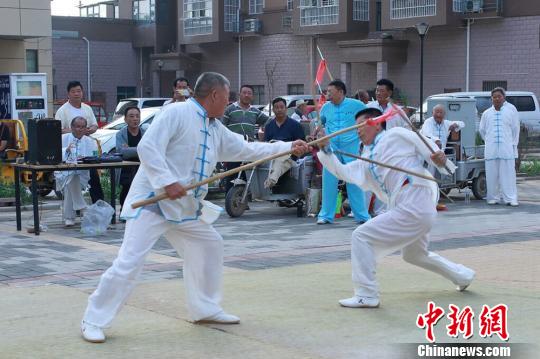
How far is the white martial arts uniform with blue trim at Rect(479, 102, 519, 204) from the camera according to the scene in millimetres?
15539

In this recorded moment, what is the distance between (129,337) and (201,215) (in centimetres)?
99

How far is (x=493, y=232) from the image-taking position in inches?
471

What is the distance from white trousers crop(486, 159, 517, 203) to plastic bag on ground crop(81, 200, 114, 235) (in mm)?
6902

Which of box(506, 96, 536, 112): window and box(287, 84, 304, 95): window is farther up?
box(287, 84, 304, 95): window

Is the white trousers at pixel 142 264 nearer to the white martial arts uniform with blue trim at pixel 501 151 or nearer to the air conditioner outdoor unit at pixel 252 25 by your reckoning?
the white martial arts uniform with blue trim at pixel 501 151

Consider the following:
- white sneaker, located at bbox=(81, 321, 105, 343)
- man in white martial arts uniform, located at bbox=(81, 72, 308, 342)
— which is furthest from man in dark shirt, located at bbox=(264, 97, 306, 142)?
white sneaker, located at bbox=(81, 321, 105, 343)

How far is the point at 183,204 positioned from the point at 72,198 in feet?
21.2

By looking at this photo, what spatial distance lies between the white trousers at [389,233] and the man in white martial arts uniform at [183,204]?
924 mm

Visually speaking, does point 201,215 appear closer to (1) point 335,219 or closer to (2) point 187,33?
(1) point 335,219

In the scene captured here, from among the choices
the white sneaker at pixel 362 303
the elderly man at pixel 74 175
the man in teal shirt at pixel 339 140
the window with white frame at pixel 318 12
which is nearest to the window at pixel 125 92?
the window with white frame at pixel 318 12

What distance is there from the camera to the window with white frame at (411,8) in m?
37.0

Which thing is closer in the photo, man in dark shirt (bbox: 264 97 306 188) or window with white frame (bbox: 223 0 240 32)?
man in dark shirt (bbox: 264 97 306 188)

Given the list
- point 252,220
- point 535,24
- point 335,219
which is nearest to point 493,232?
point 335,219

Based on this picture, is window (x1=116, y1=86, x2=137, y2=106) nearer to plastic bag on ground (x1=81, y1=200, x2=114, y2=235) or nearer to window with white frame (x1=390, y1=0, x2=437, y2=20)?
window with white frame (x1=390, y1=0, x2=437, y2=20)
